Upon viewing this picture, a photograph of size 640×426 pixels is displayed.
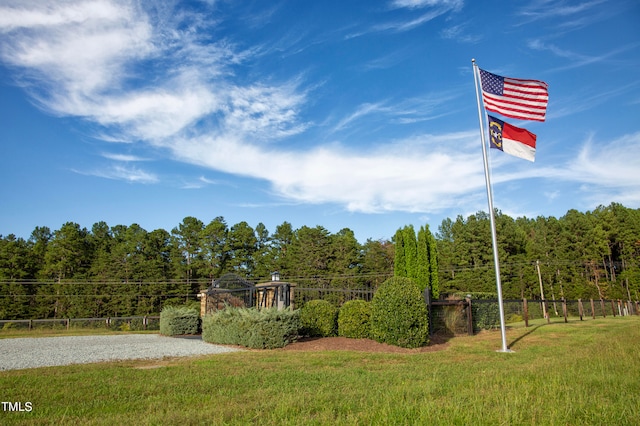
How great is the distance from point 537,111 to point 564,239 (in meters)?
46.8

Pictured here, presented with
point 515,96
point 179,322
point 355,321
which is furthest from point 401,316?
point 179,322

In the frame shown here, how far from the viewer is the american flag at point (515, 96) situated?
10.8 meters

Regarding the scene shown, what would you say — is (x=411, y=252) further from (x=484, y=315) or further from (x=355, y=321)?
(x=355, y=321)

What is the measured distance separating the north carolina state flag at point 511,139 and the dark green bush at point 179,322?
14.7m

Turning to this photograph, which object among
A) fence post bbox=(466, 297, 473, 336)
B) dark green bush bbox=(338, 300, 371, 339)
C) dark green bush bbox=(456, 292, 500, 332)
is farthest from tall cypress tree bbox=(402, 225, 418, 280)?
dark green bush bbox=(338, 300, 371, 339)

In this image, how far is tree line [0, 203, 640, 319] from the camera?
3800 cm

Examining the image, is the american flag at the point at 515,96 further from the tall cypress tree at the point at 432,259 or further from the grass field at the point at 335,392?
the tall cypress tree at the point at 432,259

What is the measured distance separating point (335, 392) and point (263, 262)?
41245 millimetres

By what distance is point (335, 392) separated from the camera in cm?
527

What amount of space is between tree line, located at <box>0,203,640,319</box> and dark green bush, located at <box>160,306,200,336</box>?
705 inches

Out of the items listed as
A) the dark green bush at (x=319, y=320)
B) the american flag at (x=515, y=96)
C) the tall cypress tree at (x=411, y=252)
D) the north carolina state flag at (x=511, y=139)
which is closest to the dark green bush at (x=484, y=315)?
the tall cypress tree at (x=411, y=252)

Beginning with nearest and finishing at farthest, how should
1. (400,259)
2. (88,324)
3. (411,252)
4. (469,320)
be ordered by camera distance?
(469,320) < (411,252) < (400,259) < (88,324)

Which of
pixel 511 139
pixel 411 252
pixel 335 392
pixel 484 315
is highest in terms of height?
pixel 511 139

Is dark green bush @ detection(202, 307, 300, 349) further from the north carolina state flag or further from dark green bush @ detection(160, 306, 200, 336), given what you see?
the north carolina state flag
